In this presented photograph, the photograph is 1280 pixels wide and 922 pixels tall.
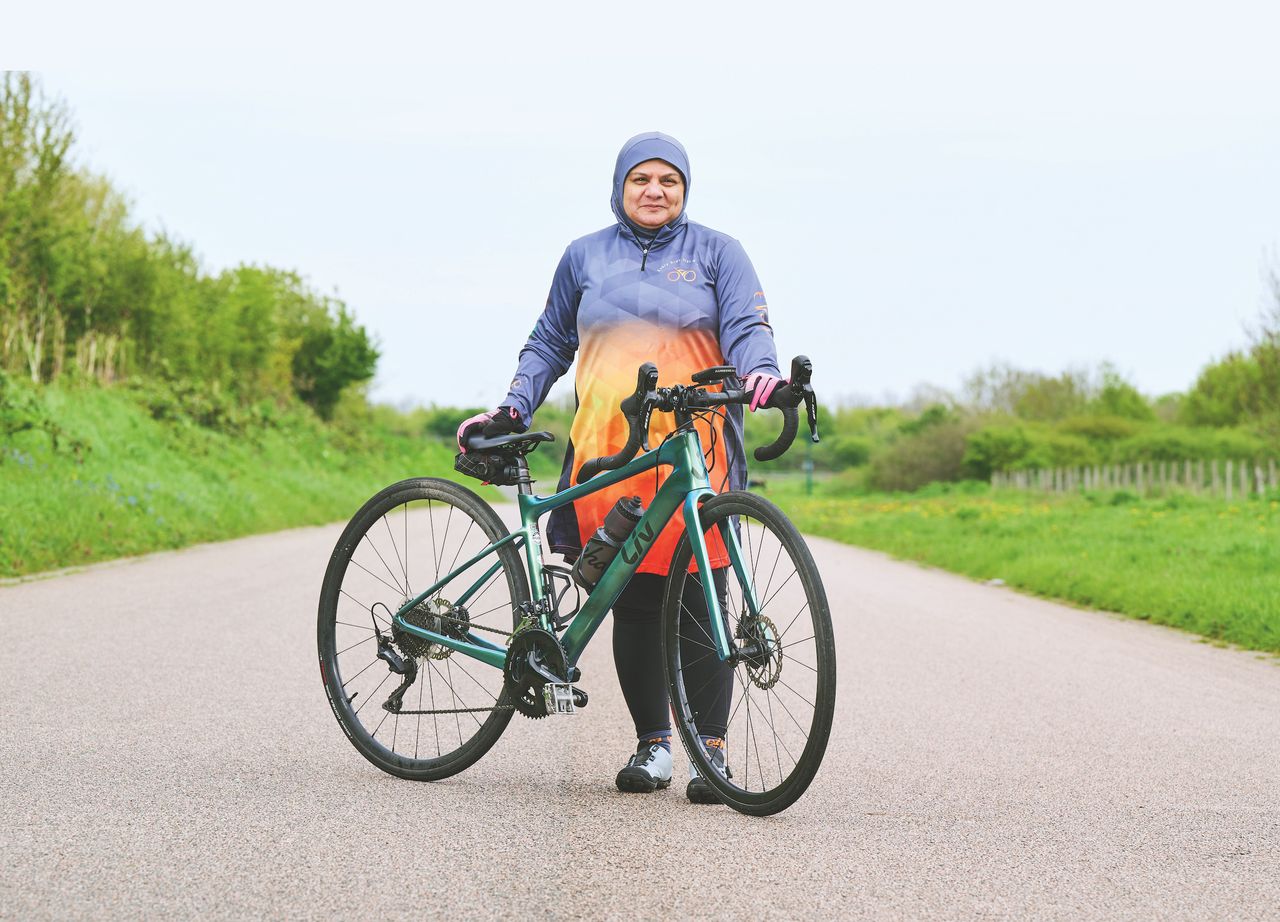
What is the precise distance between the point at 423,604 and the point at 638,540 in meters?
0.92

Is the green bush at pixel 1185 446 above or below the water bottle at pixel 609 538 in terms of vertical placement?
above

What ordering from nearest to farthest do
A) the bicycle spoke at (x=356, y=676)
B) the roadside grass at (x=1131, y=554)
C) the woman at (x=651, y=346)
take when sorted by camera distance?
the woman at (x=651, y=346)
the bicycle spoke at (x=356, y=676)
the roadside grass at (x=1131, y=554)

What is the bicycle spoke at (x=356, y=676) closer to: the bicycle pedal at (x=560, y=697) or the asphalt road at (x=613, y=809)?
the asphalt road at (x=613, y=809)

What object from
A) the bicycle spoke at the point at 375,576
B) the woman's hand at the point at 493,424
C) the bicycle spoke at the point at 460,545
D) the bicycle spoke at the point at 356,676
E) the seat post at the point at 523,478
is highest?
the woman's hand at the point at 493,424

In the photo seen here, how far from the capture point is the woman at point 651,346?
4098mm

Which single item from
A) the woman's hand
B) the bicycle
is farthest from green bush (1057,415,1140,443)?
the woman's hand

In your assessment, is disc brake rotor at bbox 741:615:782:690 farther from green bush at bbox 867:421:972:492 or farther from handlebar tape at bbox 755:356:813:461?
green bush at bbox 867:421:972:492

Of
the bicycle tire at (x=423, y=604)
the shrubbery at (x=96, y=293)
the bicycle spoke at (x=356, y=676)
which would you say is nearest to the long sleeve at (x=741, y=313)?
the bicycle tire at (x=423, y=604)

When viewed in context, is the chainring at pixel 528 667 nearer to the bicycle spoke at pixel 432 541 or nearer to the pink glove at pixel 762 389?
the bicycle spoke at pixel 432 541

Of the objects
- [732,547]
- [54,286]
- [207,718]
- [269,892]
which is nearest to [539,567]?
[732,547]

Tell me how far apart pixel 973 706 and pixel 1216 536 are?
32.3ft

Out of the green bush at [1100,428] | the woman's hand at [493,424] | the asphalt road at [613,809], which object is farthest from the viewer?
the green bush at [1100,428]

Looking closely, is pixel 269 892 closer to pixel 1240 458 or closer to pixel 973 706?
pixel 973 706

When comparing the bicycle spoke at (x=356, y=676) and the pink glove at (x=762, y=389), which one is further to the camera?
the bicycle spoke at (x=356, y=676)
